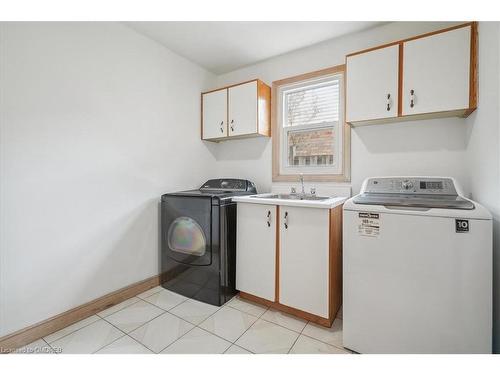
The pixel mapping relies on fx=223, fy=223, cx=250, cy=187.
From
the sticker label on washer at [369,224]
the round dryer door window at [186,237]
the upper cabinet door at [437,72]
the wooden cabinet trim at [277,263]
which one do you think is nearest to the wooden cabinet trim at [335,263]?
the sticker label on washer at [369,224]

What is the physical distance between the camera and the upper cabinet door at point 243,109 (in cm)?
234

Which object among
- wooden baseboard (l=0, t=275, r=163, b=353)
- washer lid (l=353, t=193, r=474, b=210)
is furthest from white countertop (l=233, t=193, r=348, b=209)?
wooden baseboard (l=0, t=275, r=163, b=353)

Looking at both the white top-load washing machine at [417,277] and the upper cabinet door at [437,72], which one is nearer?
the white top-load washing machine at [417,277]

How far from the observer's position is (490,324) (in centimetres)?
105

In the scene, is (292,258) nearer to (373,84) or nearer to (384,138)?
(384,138)

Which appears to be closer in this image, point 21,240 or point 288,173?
point 21,240

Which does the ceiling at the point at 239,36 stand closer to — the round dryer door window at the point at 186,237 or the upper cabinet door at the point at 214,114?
the upper cabinet door at the point at 214,114

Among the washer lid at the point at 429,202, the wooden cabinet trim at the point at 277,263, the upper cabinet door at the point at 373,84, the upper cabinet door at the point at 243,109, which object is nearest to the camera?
the washer lid at the point at 429,202

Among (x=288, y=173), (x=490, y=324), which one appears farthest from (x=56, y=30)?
(x=490, y=324)

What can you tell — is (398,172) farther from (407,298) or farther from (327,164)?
(407,298)

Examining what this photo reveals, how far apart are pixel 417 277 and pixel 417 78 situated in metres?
1.34

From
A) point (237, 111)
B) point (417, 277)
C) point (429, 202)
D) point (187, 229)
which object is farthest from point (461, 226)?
point (237, 111)

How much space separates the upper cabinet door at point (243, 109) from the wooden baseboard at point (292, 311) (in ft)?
5.26

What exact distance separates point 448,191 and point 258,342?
162 cm
